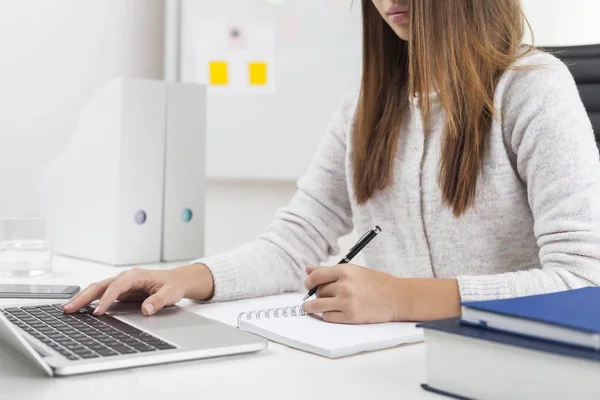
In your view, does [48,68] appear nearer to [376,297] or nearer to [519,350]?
[376,297]

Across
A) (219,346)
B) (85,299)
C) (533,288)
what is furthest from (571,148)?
(85,299)

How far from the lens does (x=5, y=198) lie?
182cm

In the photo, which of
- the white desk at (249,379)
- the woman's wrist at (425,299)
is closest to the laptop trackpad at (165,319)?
the white desk at (249,379)

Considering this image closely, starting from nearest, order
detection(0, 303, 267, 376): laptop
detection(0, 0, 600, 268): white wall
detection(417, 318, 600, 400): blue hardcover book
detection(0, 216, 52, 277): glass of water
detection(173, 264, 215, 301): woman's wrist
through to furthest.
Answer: detection(417, 318, 600, 400): blue hardcover book < detection(0, 303, 267, 376): laptop < detection(173, 264, 215, 301): woman's wrist < detection(0, 216, 52, 277): glass of water < detection(0, 0, 600, 268): white wall

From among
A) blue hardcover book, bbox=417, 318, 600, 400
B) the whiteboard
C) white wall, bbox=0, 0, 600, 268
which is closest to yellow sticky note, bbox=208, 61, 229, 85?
the whiteboard

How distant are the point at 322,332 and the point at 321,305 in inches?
2.3

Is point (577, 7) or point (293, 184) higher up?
point (577, 7)

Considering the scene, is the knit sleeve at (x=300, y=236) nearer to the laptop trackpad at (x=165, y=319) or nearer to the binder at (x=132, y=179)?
the laptop trackpad at (x=165, y=319)

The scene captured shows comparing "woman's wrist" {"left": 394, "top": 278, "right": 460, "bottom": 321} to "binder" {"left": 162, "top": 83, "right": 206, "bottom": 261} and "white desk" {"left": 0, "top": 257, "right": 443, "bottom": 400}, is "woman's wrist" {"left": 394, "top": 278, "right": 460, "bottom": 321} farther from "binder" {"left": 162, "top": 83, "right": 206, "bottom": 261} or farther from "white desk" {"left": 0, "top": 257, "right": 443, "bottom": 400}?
"binder" {"left": 162, "top": 83, "right": 206, "bottom": 261}

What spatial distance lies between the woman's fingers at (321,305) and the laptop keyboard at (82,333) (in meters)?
0.20

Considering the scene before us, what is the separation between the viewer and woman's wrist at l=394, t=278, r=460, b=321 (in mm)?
820

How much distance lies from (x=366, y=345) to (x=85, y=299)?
0.33 m

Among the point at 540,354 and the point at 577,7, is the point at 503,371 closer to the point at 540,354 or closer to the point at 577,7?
the point at 540,354

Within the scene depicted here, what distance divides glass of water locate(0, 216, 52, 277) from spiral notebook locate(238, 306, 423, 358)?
578mm
